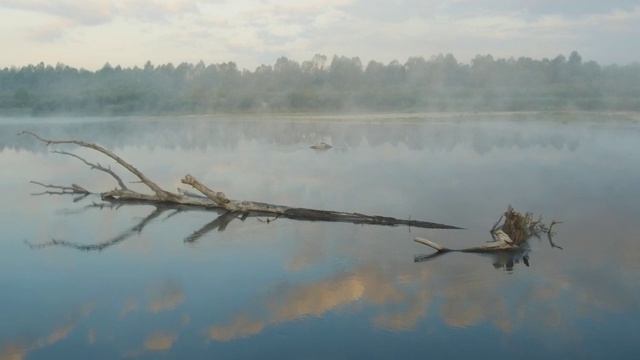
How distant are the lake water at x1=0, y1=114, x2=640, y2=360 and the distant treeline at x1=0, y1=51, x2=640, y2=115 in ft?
84.2

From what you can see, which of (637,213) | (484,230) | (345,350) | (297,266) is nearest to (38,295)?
(297,266)

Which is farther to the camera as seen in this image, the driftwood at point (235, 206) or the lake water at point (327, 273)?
the driftwood at point (235, 206)

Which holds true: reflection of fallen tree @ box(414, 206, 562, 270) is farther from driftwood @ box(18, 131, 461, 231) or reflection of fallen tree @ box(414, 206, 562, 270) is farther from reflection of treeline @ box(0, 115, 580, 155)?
reflection of treeline @ box(0, 115, 580, 155)

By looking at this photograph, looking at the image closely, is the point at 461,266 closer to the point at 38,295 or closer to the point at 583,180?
the point at 38,295

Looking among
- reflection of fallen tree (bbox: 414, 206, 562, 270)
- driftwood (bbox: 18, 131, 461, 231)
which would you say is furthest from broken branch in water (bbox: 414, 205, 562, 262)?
driftwood (bbox: 18, 131, 461, 231)

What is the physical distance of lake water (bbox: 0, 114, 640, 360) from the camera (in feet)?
16.9

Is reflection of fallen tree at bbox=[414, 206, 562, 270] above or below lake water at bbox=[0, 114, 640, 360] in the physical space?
above

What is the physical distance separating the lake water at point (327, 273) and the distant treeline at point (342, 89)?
25.7 m

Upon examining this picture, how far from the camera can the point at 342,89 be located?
50.6 metres

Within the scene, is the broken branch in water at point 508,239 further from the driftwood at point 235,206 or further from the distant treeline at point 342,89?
the distant treeline at point 342,89

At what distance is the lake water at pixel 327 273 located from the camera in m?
5.14

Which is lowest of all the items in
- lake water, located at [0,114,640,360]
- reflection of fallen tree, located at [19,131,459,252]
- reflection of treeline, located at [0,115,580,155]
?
reflection of treeline, located at [0,115,580,155]

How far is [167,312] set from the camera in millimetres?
5711

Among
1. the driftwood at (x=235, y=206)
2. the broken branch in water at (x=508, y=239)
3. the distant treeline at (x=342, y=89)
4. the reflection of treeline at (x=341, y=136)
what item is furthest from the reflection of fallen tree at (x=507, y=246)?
the distant treeline at (x=342, y=89)
